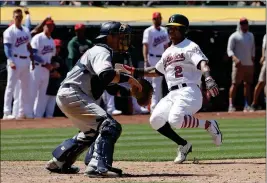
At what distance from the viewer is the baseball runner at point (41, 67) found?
16125 mm

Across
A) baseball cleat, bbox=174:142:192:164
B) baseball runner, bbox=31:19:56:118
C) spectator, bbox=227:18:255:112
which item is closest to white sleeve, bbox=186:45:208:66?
baseball cleat, bbox=174:142:192:164

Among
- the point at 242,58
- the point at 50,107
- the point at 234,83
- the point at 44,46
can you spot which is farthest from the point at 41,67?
the point at 242,58

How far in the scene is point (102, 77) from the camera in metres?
7.68

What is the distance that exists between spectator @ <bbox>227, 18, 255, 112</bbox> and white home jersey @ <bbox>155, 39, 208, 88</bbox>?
7848mm

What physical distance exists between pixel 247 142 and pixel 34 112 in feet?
20.5

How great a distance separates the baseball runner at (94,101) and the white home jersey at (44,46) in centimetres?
786

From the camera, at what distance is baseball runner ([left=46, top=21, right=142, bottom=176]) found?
7852 millimetres

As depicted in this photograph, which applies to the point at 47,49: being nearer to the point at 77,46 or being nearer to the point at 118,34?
the point at 77,46

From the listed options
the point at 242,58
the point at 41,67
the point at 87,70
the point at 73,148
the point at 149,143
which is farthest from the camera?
the point at 242,58

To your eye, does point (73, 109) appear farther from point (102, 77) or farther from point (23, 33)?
point (23, 33)

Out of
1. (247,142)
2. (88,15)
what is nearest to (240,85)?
(88,15)

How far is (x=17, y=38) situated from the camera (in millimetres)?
15672

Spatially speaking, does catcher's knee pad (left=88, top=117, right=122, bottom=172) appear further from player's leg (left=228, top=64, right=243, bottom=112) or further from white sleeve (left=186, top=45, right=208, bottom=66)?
player's leg (left=228, top=64, right=243, bottom=112)

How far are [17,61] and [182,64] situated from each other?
23.5ft
